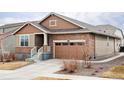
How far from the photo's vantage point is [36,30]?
19500mm

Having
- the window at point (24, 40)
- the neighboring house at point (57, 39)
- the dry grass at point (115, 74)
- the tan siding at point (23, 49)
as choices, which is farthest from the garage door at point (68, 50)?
the dry grass at point (115, 74)

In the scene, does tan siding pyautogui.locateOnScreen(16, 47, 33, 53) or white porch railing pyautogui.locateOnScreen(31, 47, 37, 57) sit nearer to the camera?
white porch railing pyautogui.locateOnScreen(31, 47, 37, 57)

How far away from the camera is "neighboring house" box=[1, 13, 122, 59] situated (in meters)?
18.2

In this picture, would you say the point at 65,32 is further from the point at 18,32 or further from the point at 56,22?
the point at 18,32

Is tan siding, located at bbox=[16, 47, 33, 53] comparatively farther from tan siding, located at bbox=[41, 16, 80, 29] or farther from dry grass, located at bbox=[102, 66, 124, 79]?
dry grass, located at bbox=[102, 66, 124, 79]

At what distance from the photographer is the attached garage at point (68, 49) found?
59.4 feet

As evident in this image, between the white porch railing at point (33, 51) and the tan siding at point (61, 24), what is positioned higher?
the tan siding at point (61, 24)

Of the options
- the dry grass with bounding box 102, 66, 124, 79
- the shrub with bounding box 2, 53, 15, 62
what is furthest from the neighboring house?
the dry grass with bounding box 102, 66, 124, 79

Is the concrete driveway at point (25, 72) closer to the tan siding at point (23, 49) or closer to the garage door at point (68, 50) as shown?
the garage door at point (68, 50)

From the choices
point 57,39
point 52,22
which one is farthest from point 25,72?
point 52,22
